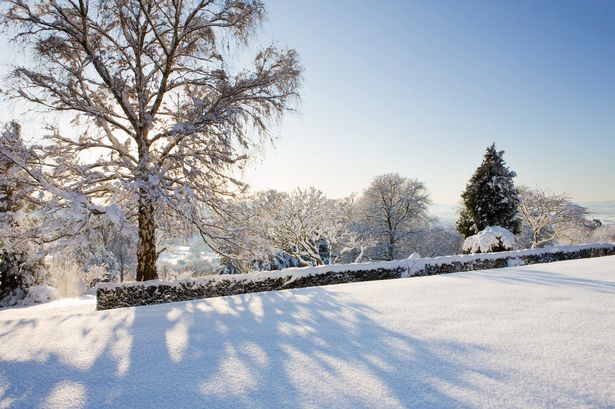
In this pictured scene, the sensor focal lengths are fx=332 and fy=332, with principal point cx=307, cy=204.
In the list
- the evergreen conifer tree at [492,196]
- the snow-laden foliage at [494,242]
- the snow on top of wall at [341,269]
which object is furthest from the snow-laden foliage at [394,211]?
the snow on top of wall at [341,269]

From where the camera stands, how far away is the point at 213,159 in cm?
941

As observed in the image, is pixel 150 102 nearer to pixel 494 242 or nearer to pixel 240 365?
pixel 240 365

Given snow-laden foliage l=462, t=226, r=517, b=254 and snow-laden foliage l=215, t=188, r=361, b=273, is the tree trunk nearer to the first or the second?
snow-laden foliage l=215, t=188, r=361, b=273

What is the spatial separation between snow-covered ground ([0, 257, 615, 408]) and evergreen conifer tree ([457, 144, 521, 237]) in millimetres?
20012

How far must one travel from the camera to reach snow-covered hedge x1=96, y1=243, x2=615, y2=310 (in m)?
9.06

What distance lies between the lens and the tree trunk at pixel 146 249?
9664mm

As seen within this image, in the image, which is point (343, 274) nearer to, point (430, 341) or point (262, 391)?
point (430, 341)

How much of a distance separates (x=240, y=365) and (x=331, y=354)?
97cm

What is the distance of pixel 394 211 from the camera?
31.1 metres

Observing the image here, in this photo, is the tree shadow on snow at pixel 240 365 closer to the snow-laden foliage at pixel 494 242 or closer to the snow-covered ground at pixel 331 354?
the snow-covered ground at pixel 331 354

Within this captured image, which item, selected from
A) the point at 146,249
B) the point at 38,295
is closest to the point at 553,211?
the point at 146,249

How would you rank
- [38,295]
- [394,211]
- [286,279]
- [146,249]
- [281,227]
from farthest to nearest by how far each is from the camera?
1. [394,211]
2. [281,227]
3. [38,295]
4. [286,279]
5. [146,249]

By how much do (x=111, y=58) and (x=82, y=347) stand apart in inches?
327

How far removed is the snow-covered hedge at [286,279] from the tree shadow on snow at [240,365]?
12.0 feet
